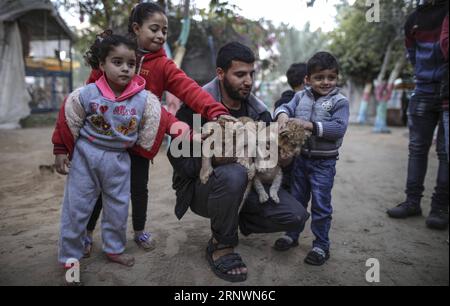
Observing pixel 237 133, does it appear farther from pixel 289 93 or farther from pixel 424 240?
pixel 424 240

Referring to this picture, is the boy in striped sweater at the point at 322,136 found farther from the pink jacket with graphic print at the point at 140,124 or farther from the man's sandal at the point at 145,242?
the man's sandal at the point at 145,242

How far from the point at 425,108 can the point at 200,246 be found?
243cm

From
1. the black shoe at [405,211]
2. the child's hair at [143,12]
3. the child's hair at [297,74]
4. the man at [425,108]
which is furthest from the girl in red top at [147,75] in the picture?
the black shoe at [405,211]

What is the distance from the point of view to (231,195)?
2217mm

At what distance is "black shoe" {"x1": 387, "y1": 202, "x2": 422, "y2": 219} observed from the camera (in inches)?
135

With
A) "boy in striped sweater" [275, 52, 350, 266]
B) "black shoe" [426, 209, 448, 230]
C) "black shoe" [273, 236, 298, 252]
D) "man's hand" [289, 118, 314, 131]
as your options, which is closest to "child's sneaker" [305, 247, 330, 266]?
"boy in striped sweater" [275, 52, 350, 266]

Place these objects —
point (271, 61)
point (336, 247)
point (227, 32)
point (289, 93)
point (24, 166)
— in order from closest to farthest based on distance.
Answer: point (336, 247)
point (289, 93)
point (24, 166)
point (227, 32)
point (271, 61)

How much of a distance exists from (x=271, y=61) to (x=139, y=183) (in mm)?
8144

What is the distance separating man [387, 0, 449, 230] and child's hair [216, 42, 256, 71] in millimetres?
1606

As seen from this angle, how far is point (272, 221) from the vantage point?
2.42 metres

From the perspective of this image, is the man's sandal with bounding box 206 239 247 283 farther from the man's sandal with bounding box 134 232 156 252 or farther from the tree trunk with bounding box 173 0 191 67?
the tree trunk with bounding box 173 0 191 67

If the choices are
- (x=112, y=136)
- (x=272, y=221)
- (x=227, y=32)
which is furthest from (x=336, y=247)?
(x=227, y=32)

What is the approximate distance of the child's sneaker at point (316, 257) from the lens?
245 centimetres

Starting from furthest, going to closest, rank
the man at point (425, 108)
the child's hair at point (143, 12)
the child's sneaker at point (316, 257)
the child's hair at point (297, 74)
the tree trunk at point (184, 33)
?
the tree trunk at point (184, 33)
the child's hair at point (297, 74)
the man at point (425, 108)
the child's hair at point (143, 12)
the child's sneaker at point (316, 257)
